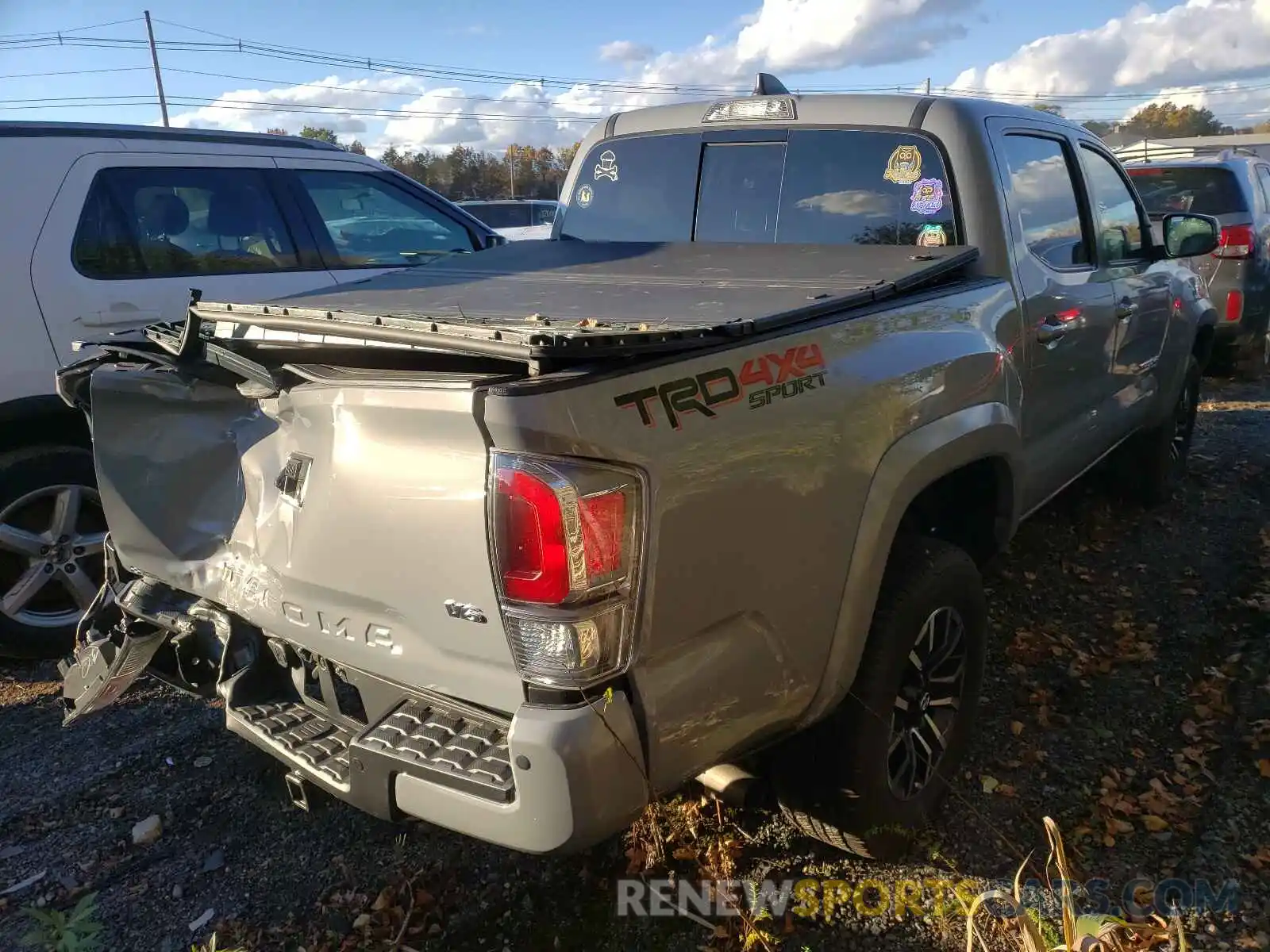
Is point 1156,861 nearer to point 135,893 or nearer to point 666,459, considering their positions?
point 666,459

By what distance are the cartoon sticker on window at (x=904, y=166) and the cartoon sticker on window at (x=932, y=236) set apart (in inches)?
7.0

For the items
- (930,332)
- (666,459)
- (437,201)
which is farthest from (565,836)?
(437,201)

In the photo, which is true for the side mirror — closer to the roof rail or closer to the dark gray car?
the roof rail

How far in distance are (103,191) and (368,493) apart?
3.13 metres

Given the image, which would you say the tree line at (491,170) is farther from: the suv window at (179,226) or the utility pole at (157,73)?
the suv window at (179,226)

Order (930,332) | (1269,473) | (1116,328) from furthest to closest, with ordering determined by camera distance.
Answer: (1269,473)
(1116,328)
(930,332)

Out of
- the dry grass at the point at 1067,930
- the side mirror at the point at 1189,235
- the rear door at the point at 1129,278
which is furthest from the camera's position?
the side mirror at the point at 1189,235

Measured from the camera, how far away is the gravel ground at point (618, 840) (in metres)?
2.55

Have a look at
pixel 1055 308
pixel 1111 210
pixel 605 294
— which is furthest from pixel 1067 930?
pixel 1111 210

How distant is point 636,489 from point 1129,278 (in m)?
3.43

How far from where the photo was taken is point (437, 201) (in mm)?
5461

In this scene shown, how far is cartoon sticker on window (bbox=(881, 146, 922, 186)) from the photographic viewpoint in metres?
3.30

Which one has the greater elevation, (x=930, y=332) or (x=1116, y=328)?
(x=930, y=332)

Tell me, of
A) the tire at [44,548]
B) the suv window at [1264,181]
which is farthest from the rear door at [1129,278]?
the suv window at [1264,181]
